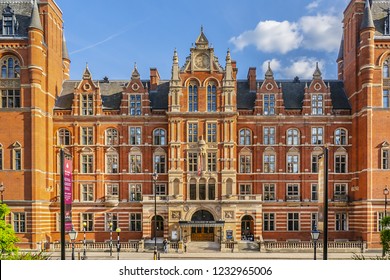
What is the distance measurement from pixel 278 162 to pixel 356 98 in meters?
9.88

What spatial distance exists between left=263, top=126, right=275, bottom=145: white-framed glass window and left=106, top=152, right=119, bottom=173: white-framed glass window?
603 inches

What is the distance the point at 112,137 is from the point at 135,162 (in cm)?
352

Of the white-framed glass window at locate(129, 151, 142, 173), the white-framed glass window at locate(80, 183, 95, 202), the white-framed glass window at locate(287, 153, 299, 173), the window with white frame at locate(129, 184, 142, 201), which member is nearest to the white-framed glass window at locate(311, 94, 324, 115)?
the white-framed glass window at locate(287, 153, 299, 173)

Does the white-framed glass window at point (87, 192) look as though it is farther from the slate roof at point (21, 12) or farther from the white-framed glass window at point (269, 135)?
the white-framed glass window at point (269, 135)

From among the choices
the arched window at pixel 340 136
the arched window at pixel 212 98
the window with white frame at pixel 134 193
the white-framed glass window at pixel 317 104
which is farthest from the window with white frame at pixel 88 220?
the arched window at pixel 340 136

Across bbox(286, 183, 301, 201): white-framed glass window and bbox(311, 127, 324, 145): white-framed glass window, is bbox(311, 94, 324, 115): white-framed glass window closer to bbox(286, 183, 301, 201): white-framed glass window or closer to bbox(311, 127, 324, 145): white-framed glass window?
bbox(311, 127, 324, 145): white-framed glass window

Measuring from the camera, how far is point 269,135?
4609cm

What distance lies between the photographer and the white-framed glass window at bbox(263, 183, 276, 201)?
150 feet

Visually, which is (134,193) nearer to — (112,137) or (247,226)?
(112,137)

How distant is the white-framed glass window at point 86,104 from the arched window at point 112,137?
2.61m

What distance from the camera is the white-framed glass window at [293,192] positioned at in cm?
4531

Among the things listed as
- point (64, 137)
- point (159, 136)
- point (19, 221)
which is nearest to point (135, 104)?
point (159, 136)
